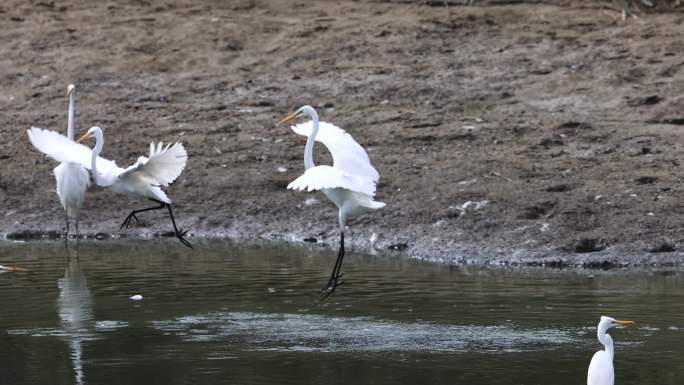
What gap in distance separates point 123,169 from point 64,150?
0.54 meters

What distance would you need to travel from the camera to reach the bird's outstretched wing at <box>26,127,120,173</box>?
10.9m

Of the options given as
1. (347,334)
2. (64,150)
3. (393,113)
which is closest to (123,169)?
(64,150)

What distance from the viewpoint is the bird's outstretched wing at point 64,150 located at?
35.8ft

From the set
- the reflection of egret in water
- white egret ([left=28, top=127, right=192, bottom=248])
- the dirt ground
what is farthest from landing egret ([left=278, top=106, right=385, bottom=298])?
the reflection of egret in water

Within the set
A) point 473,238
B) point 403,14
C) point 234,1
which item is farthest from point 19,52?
point 473,238

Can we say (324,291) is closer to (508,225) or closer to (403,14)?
(508,225)

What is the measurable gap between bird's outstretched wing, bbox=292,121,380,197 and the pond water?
0.80 meters

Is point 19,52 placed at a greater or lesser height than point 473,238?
greater

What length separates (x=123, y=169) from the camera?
11023 mm

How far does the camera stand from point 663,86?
13.6 meters

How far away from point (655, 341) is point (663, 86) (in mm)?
6135

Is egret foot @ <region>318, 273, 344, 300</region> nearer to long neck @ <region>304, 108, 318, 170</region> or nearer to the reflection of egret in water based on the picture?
long neck @ <region>304, 108, 318, 170</region>

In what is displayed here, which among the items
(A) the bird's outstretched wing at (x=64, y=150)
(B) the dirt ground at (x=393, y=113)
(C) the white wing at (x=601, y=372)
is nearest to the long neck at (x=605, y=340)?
(C) the white wing at (x=601, y=372)

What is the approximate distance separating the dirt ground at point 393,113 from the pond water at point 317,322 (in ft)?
2.71
